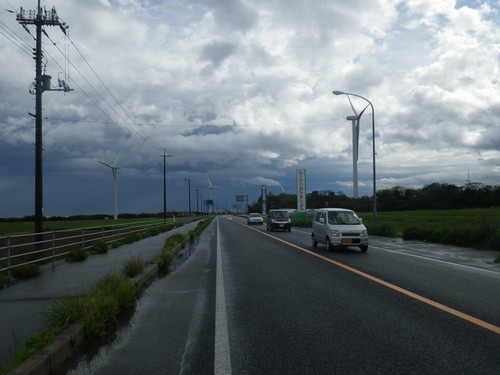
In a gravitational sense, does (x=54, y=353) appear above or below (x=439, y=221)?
above

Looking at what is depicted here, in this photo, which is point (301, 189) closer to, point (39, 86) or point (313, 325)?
point (39, 86)

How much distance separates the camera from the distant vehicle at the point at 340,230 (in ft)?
57.9

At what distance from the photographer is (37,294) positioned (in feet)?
30.7

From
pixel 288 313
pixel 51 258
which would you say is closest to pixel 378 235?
pixel 51 258

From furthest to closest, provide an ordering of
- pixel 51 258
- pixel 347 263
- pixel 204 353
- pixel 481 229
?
pixel 481 229
pixel 51 258
pixel 347 263
pixel 204 353

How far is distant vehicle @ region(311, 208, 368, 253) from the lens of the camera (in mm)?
17656

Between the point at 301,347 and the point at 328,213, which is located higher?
the point at 328,213

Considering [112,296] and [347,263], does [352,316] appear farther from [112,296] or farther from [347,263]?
[347,263]

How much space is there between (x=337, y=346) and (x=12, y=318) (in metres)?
5.12

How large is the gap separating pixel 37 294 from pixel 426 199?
111 metres

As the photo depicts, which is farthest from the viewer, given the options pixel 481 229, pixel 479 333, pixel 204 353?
pixel 481 229

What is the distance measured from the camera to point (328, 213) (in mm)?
19047

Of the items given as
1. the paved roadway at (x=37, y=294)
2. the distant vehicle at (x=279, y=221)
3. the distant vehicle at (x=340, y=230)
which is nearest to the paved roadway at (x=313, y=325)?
the paved roadway at (x=37, y=294)

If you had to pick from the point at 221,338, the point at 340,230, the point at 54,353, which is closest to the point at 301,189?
the point at 340,230
